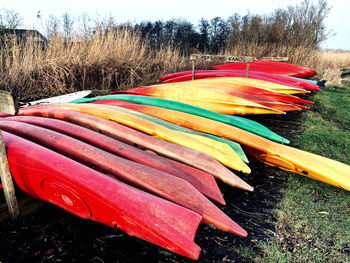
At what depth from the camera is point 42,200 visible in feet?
5.20

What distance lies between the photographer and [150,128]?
2.38 meters

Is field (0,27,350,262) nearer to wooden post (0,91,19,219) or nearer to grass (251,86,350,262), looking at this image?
grass (251,86,350,262)

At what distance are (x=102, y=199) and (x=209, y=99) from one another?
2.58 meters

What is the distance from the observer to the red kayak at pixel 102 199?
120cm

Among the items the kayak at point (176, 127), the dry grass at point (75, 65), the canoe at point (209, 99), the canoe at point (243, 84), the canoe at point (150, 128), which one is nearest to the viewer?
the canoe at point (150, 128)

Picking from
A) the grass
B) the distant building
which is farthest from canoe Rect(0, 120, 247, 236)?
the distant building

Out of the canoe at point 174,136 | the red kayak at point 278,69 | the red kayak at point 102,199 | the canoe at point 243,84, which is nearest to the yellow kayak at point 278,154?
the canoe at point 174,136

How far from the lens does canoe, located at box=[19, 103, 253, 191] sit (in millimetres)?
1824

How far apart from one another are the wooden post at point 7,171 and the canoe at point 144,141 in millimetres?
924

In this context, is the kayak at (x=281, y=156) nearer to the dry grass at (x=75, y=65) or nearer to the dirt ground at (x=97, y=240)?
the dirt ground at (x=97, y=240)

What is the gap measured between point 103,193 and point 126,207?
163mm

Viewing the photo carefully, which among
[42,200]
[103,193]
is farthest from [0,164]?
[103,193]

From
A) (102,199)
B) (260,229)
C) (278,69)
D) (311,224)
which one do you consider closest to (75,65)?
(102,199)

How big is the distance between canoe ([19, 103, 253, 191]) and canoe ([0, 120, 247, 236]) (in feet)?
1.35
